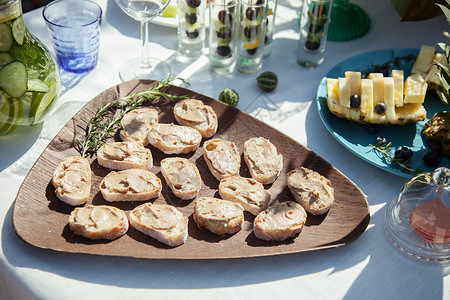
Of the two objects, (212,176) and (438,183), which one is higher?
(438,183)

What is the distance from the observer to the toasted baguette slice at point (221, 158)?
1320 mm

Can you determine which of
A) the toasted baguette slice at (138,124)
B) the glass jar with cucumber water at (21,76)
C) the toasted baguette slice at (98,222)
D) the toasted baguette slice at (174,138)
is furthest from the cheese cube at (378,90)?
the glass jar with cucumber water at (21,76)

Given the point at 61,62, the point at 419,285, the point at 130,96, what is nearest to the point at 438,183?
the point at 419,285

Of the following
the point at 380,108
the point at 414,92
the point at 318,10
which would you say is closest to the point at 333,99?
the point at 380,108

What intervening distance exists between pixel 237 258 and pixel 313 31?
0.93 metres

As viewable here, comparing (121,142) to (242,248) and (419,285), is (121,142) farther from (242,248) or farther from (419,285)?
(419,285)

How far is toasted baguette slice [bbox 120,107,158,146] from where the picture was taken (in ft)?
4.60

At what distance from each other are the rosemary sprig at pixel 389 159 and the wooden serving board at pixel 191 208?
0.16 m

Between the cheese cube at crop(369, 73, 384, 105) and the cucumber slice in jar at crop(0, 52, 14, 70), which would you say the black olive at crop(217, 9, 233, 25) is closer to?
the cheese cube at crop(369, 73, 384, 105)

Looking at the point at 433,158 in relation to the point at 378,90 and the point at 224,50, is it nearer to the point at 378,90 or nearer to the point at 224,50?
the point at 378,90

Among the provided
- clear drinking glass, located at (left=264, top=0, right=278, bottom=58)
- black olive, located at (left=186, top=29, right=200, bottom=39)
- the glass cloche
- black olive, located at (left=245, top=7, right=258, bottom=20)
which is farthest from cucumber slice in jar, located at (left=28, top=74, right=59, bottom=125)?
the glass cloche

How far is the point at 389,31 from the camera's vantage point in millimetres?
2008

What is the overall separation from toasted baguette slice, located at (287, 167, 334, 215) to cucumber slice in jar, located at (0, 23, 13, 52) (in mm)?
798

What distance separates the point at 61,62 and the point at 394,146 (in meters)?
1.11
